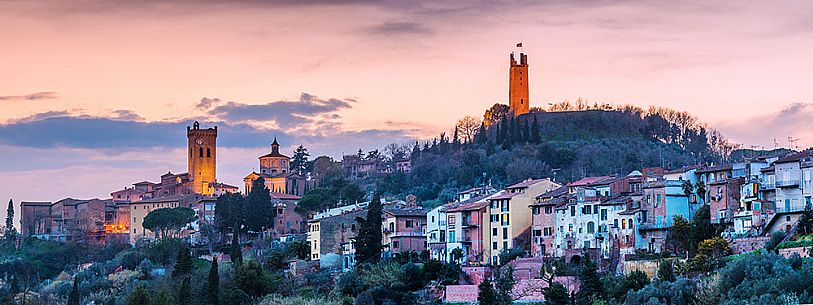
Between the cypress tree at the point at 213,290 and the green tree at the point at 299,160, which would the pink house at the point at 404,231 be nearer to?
the cypress tree at the point at 213,290

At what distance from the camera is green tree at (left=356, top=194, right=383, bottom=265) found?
64.4 meters

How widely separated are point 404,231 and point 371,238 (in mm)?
5632

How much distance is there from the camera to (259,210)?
82312 millimetres

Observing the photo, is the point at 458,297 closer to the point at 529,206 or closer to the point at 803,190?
the point at 529,206

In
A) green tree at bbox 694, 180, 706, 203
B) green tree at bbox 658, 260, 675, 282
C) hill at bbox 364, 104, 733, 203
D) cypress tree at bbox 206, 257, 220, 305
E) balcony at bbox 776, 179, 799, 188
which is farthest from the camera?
hill at bbox 364, 104, 733, 203

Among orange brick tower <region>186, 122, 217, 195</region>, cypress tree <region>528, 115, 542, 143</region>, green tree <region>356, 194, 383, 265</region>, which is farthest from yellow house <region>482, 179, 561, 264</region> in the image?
orange brick tower <region>186, 122, 217, 195</region>

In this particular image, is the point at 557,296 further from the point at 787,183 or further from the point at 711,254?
the point at 787,183

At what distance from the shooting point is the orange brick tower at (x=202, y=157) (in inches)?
4557

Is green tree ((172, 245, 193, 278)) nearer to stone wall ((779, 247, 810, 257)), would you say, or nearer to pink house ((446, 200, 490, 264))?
pink house ((446, 200, 490, 264))

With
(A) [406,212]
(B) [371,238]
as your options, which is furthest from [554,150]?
(B) [371,238]

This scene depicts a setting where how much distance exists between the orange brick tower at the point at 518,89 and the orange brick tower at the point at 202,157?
24970 millimetres

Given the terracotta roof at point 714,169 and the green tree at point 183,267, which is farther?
the green tree at point 183,267

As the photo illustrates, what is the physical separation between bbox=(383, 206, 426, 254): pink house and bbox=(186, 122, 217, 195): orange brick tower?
45.6m

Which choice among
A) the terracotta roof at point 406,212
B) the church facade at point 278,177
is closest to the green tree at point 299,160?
the church facade at point 278,177
